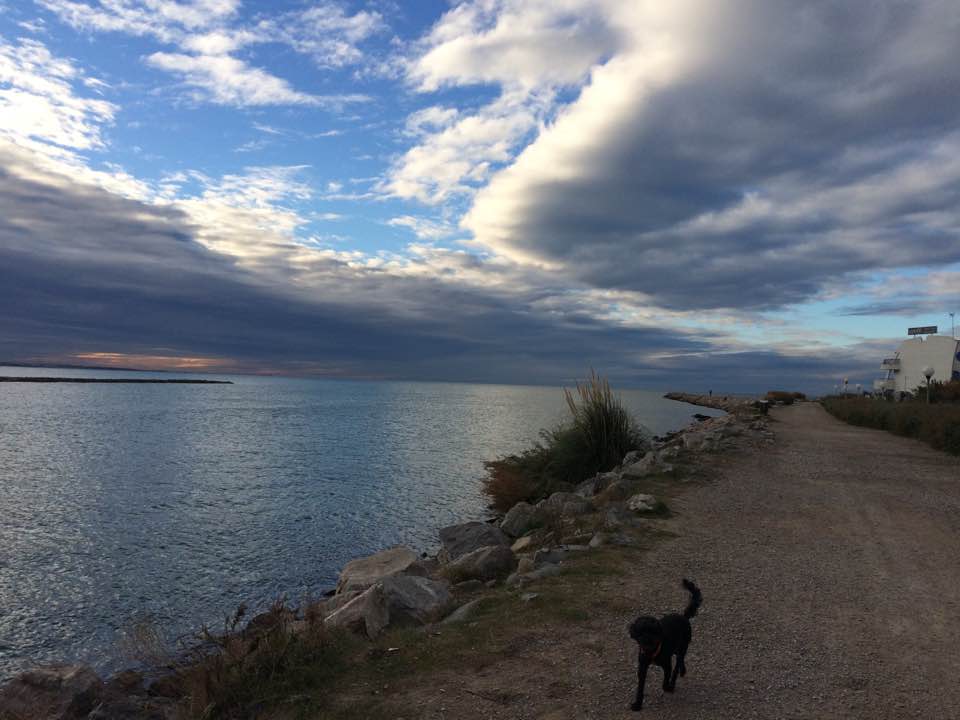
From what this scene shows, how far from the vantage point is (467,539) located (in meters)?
11.1

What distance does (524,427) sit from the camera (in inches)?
1868

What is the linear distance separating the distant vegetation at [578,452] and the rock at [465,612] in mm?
11240

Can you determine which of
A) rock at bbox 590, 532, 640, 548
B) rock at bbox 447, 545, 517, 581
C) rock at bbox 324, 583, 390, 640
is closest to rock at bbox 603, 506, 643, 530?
rock at bbox 590, 532, 640, 548

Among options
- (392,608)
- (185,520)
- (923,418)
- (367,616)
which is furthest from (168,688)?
(923,418)

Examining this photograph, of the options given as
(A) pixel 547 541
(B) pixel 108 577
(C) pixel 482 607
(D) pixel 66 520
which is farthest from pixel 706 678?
(D) pixel 66 520

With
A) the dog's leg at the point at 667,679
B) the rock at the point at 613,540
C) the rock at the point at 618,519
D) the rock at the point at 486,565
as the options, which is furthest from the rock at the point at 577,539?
the dog's leg at the point at 667,679

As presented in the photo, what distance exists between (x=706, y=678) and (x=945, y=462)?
1928 centimetres

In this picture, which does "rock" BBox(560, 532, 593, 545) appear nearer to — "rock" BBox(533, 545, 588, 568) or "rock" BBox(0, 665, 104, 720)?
"rock" BBox(533, 545, 588, 568)

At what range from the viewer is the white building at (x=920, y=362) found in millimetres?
67875

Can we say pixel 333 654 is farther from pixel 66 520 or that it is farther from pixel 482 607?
pixel 66 520

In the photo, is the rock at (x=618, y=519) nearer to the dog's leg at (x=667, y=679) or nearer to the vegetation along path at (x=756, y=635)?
the vegetation along path at (x=756, y=635)

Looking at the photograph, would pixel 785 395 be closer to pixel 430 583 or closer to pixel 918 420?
pixel 918 420

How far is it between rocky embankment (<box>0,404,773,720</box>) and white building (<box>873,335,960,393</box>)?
232 feet

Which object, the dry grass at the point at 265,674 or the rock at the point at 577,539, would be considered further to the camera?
the rock at the point at 577,539
